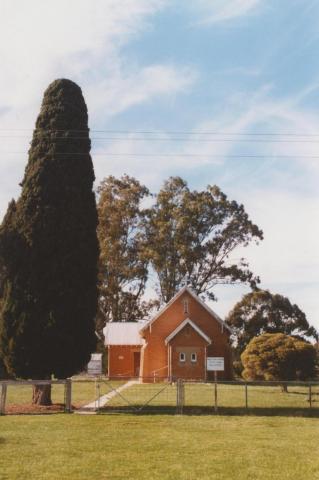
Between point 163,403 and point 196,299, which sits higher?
point 196,299

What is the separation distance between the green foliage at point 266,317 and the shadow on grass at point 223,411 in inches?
1056

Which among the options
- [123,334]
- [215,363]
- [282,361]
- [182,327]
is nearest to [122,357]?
[123,334]

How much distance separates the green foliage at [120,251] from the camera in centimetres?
6225

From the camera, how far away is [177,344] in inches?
1879

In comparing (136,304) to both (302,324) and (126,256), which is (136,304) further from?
(302,324)

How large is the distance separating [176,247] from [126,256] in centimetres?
560

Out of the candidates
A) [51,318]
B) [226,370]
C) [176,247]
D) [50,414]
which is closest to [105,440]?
[50,414]

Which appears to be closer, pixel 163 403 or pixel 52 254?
pixel 52 254

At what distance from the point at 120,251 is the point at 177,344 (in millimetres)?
17426

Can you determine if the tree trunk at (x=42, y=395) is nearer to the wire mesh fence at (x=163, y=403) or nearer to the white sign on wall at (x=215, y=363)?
the wire mesh fence at (x=163, y=403)

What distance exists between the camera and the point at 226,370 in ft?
167

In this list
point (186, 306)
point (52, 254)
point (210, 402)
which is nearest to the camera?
point (52, 254)

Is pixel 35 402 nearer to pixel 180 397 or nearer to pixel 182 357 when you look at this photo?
pixel 180 397

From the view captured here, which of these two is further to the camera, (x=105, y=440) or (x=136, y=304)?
(x=136, y=304)
